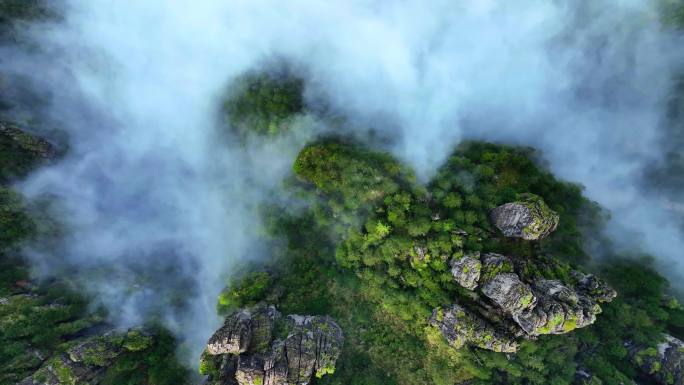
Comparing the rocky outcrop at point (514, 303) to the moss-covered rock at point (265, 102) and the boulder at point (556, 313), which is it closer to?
the boulder at point (556, 313)

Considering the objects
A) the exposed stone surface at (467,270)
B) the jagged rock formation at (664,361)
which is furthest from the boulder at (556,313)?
the jagged rock formation at (664,361)

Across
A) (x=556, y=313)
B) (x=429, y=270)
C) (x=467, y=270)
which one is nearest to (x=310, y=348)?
(x=429, y=270)

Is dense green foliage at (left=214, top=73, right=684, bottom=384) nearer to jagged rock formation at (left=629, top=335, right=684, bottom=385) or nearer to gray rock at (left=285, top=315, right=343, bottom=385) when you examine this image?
jagged rock formation at (left=629, top=335, right=684, bottom=385)

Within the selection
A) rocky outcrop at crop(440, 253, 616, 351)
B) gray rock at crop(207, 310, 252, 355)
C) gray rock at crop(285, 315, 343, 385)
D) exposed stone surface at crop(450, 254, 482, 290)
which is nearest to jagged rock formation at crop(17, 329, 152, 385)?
gray rock at crop(207, 310, 252, 355)

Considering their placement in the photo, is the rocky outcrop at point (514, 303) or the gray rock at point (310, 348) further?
the gray rock at point (310, 348)

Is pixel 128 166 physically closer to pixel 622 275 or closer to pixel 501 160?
pixel 501 160

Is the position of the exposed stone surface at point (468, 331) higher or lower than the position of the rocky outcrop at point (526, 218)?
lower
